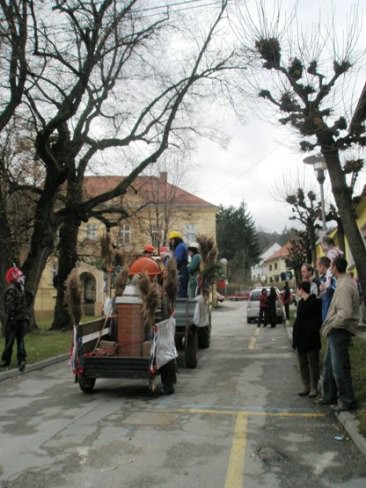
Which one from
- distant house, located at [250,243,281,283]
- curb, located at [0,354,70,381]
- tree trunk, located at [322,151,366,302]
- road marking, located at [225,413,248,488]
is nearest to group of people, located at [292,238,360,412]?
tree trunk, located at [322,151,366,302]

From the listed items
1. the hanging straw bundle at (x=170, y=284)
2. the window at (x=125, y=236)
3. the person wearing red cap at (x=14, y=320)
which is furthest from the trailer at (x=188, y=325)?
the window at (x=125, y=236)

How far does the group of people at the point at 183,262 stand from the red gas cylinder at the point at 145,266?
0.56 metres

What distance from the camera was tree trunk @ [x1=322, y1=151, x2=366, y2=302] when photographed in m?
8.55

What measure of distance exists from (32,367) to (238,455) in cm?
735

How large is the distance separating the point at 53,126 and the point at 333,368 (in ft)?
48.3

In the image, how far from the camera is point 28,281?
20.8 meters

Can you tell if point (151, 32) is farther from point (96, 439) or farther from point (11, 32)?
point (96, 439)

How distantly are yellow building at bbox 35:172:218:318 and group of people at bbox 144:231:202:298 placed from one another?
7.95 m

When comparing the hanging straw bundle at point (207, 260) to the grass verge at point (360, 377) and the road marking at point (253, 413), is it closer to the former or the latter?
the grass verge at point (360, 377)

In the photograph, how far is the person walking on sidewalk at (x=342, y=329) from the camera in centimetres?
677

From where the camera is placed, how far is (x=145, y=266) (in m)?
10.4

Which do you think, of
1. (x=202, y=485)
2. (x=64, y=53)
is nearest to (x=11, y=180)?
(x=64, y=53)

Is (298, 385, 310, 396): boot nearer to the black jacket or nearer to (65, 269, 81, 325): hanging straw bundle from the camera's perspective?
the black jacket

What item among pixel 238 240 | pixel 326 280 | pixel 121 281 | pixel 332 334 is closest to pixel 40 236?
pixel 121 281
